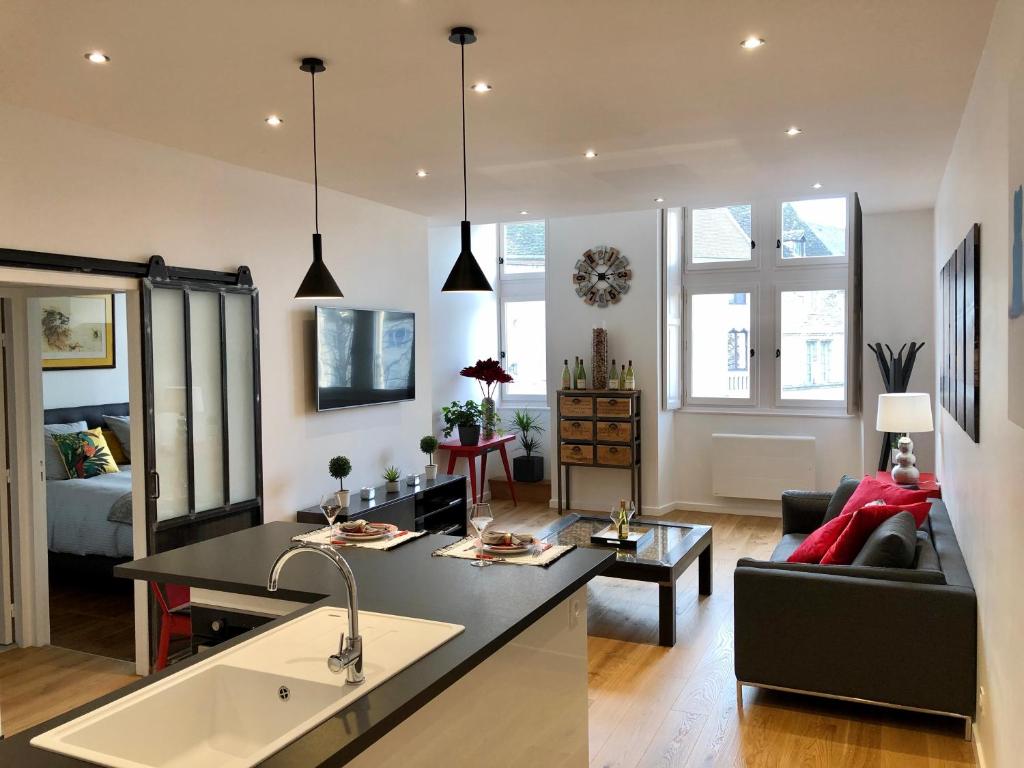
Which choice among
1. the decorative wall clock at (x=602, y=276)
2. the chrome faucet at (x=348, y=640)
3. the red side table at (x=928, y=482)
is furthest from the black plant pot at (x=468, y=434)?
the chrome faucet at (x=348, y=640)

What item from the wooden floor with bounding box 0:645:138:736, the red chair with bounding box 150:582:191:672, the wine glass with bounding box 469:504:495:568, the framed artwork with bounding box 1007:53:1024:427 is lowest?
the wooden floor with bounding box 0:645:138:736

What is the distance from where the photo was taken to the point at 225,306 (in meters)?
4.41

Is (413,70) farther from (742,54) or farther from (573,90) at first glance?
(742,54)

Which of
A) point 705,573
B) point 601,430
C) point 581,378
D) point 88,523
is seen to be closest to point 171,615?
point 88,523

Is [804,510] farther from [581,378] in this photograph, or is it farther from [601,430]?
[581,378]

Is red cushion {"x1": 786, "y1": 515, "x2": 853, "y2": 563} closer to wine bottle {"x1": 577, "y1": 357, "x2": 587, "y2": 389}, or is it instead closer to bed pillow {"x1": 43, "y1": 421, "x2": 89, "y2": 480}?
wine bottle {"x1": 577, "y1": 357, "x2": 587, "y2": 389}

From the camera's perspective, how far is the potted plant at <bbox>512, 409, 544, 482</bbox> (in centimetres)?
825

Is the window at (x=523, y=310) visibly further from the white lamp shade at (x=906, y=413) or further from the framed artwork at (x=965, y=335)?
the framed artwork at (x=965, y=335)

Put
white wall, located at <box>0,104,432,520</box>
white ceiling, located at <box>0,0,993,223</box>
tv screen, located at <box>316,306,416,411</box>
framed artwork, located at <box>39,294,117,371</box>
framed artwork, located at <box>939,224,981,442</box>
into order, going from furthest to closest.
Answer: framed artwork, located at <box>39,294,117,371</box>, tv screen, located at <box>316,306,416,411</box>, white wall, located at <box>0,104,432,520</box>, framed artwork, located at <box>939,224,981,442</box>, white ceiling, located at <box>0,0,993,223</box>

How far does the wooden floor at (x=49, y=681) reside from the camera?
368 centimetres

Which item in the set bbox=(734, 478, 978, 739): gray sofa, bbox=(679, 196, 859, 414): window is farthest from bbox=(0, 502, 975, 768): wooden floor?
bbox=(679, 196, 859, 414): window

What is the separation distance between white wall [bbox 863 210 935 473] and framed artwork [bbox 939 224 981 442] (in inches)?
82.3

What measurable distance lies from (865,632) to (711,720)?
73 centimetres

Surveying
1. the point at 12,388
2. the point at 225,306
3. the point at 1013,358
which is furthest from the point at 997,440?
the point at 12,388
